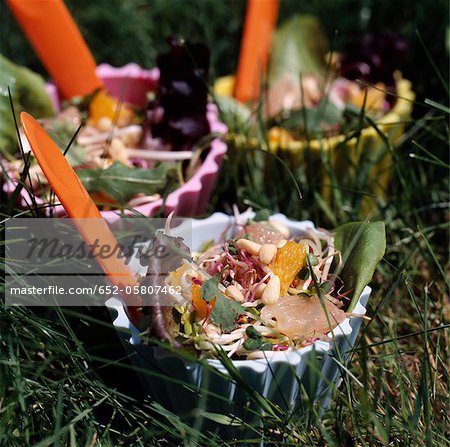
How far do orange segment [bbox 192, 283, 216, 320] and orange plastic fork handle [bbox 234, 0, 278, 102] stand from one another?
2.67 feet

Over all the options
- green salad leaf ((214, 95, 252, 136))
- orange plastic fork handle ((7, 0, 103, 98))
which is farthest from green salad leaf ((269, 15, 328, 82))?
orange plastic fork handle ((7, 0, 103, 98))

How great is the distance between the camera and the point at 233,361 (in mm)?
885

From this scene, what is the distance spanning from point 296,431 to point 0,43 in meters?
1.44

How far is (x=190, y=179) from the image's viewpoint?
1.32 meters

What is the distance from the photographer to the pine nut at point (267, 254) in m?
0.99

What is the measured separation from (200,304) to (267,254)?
0.12 meters

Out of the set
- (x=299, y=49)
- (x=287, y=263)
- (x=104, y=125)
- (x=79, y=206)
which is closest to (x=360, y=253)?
(x=287, y=263)

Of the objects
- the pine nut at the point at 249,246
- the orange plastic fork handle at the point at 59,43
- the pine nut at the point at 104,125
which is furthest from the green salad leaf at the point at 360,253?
the orange plastic fork handle at the point at 59,43

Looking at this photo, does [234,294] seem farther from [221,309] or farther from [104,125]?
[104,125]

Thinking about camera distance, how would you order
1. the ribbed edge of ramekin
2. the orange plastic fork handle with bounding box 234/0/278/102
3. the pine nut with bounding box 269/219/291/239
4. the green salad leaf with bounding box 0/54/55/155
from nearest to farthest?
the ribbed edge of ramekin → the pine nut with bounding box 269/219/291/239 → the green salad leaf with bounding box 0/54/55/155 → the orange plastic fork handle with bounding box 234/0/278/102

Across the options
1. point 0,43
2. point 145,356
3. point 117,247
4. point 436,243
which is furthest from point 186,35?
point 145,356

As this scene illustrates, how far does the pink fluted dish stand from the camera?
1.21m

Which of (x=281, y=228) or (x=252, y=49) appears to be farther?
(x=252, y=49)

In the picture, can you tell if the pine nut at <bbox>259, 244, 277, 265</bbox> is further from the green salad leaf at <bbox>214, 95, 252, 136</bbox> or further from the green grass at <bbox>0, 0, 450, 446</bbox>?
the green salad leaf at <bbox>214, 95, 252, 136</bbox>
